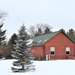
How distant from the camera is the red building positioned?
42.1 metres

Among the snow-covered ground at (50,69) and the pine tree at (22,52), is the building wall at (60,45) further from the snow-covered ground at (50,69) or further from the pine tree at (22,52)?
the pine tree at (22,52)

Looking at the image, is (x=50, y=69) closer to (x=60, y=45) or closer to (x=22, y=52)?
(x=22, y=52)

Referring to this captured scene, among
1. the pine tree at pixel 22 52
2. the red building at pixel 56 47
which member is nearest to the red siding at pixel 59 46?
the red building at pixel 56 47

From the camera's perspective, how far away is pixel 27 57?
2119cm

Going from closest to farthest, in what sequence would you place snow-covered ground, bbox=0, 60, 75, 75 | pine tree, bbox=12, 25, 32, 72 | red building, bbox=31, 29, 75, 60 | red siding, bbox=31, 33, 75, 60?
snow-covered ground, bbox=0, 60, 75, 75 → pine tree, bbox=12, 25, 32, 72 → red building, bbox=31, 29, 75, 60 → red siding, bbox=31, 33, 75, 60

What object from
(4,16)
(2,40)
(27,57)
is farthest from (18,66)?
(2,40)

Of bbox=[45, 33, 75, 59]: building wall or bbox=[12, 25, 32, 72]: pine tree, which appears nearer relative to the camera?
bbox=[12, 25, 32, 72]: pine tree

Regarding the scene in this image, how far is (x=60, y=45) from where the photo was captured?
4294 centimetres

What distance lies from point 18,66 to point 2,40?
124 ft

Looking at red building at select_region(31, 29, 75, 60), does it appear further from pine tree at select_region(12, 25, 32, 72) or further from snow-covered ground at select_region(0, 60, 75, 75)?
pine tree at select_region(12, 25, 32, 72)

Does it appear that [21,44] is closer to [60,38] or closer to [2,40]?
[60,38]

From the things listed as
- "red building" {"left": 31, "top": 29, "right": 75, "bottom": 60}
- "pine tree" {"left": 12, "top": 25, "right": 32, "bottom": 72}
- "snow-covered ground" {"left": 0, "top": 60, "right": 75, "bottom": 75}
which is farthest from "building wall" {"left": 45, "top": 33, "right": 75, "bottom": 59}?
"pine tree" {"left": 12, "top": 25, "right": 32, "bottom": 72}

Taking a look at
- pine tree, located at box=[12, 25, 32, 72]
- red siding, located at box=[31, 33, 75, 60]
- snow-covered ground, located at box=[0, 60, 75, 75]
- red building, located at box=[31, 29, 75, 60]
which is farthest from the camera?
red siding, located at box=[31, 33, 75, 60]

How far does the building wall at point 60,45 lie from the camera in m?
42.2
